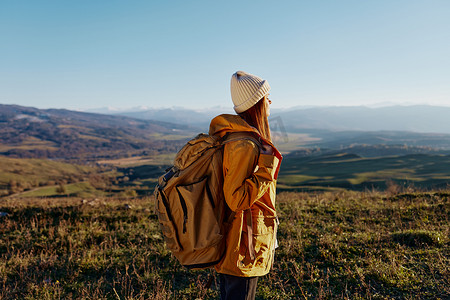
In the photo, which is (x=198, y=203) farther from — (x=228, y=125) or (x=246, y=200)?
(x=228, y=125)

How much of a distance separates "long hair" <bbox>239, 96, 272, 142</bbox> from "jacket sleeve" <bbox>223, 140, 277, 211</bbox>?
0.34m

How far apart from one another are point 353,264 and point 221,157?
3600 millimetres

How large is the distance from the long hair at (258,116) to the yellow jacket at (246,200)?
22cm

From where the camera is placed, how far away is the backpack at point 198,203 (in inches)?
84.0

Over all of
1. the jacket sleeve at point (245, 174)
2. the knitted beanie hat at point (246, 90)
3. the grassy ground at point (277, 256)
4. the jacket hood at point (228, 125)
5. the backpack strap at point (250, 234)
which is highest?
the knitted beanie hat at point (246, 90)

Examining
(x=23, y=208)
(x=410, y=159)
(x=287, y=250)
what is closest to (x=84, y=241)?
(x=23, y=208)

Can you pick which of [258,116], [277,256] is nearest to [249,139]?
[258,116]

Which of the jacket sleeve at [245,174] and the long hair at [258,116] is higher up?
the long hair at [258,116]

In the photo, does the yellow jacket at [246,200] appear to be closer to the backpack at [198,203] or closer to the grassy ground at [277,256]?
the backpack at [198,203]

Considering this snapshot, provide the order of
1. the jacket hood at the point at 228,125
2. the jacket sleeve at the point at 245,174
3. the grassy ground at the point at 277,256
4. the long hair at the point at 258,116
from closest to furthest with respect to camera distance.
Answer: the jacket sleeve at the point at 245,174
the jacket hood at the point at 228,125
the long hair at the point at 258,116
the grassy ground at the point at 277,256

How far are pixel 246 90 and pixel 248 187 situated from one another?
2.72 ft

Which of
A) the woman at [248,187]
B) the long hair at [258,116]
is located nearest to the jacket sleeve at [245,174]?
the woman at [248,187]

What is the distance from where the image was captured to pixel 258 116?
2377 mm

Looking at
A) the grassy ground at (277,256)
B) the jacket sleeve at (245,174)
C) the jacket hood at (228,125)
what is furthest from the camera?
the grassy ground at (277,256)
